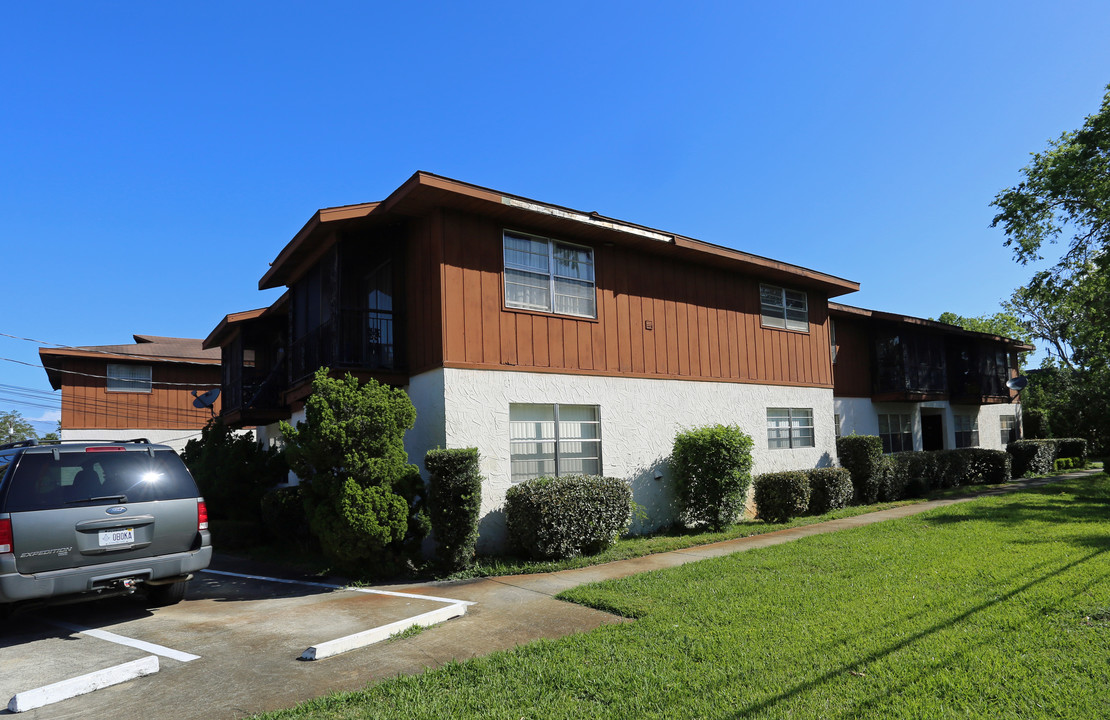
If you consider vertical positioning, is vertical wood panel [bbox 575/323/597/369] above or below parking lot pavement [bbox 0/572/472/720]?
above

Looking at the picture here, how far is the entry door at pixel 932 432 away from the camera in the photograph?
2579 cm

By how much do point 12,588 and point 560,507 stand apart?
6.12m

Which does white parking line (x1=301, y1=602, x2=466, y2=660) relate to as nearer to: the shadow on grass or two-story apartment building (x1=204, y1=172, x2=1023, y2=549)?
the shadow on grass

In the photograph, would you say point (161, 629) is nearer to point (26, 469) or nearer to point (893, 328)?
point (26, 469)

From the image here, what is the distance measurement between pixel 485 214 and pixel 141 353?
65.1 ft

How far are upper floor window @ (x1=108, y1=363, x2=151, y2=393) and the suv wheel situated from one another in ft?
64.8

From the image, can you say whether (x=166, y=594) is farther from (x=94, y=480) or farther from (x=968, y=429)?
(x=968, y=429)

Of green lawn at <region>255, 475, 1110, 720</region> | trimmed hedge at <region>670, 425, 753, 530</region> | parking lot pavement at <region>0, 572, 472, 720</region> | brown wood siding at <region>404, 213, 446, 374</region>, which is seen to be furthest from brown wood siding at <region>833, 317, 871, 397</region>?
parking lot pavement at <region>0, 572, 472, 720</region>

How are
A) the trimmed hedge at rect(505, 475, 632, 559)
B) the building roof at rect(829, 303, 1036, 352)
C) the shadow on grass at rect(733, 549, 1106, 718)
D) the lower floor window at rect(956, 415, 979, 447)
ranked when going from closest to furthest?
the shadow on grass at rect(733, 549, 1106, 718)
the trimmed hedge at rect(505, 475, 632, 559)
the building roof at rect(829, 303, 1036, 352)
the lower floor window at rect(956, 415, 979, 447)

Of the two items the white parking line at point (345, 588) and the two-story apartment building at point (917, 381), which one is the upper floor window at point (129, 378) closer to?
the white parking line at point (345, 588)

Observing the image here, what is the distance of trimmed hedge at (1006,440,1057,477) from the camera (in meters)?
23.8

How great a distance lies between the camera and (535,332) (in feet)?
37.4

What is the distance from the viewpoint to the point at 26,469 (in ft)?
20.7

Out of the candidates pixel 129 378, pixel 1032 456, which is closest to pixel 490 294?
pixel 129 378
